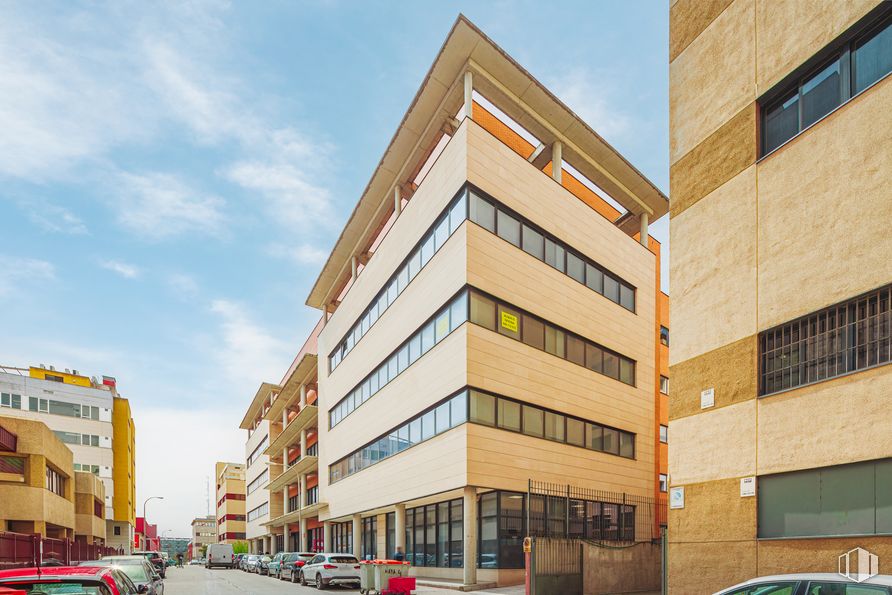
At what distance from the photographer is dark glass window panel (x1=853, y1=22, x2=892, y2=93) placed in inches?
440

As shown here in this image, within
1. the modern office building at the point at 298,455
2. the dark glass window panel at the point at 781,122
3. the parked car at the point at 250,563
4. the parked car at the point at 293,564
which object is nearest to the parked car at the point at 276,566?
the parked car at the point at 293,564

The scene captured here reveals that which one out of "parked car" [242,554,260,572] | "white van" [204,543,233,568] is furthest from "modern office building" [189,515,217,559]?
"parked car" [242,554,260,572]

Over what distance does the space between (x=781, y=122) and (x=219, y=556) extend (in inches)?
2625

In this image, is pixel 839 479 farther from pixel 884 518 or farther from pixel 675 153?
pixel 675 153

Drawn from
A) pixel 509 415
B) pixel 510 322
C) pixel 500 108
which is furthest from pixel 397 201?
pixel 509 415

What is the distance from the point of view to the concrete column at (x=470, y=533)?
23.8 metres

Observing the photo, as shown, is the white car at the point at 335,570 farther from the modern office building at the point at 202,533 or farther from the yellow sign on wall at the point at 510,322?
the modern office building at the point at 202,533

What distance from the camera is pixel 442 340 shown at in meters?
26.5

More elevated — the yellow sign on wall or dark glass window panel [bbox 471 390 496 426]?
the yellow sign on wall

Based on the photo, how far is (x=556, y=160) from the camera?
3025cm

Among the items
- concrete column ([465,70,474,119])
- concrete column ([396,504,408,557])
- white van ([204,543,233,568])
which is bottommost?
white van ([204,543,233,568])

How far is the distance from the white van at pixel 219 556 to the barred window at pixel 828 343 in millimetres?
64340

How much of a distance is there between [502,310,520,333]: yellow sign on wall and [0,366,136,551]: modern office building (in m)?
57.5

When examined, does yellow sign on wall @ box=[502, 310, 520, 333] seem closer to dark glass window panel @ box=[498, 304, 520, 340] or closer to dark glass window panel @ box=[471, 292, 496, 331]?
dark glass window panel @ box=[498, 304, 520, 340]
